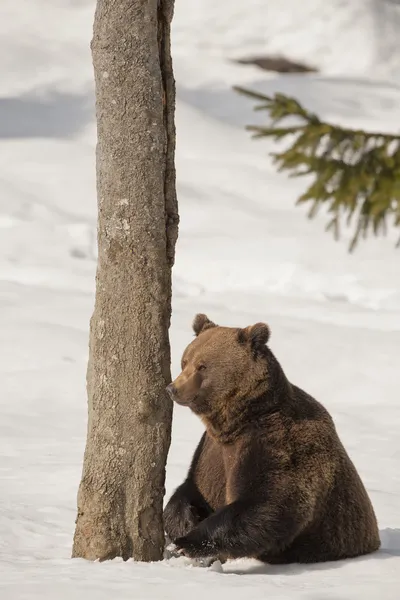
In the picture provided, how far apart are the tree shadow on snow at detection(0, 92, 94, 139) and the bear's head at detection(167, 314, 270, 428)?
16.3 m

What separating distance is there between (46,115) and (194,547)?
18495mm

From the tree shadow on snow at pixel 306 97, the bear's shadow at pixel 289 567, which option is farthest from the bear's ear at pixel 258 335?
the tree shadow on snow at pixel 306 97

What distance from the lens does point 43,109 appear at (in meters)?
23.1

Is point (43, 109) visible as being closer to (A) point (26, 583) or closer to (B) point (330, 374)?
(B) point (330, 374)

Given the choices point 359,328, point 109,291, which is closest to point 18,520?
point 109,291

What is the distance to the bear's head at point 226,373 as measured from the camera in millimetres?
5367

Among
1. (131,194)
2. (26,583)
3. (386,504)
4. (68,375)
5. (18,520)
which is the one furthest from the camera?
(68,375)

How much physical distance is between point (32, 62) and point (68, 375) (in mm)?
15672

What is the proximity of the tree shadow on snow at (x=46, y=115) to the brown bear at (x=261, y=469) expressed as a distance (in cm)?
1631

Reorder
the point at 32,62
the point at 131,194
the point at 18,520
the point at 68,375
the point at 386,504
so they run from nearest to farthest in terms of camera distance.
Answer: the point at 131,194 < the point at 18,520 < the point at 386,504 < the point at 68,375 < the point at 32,62

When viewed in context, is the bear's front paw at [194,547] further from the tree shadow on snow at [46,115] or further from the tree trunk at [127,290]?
the tree shadow on snow at [46,115]

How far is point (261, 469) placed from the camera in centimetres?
533

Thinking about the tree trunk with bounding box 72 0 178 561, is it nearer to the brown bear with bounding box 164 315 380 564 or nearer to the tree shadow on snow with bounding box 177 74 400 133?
the brown bear with bounding box 164 315 380 564

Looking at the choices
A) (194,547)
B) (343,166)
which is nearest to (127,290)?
(194,547)
